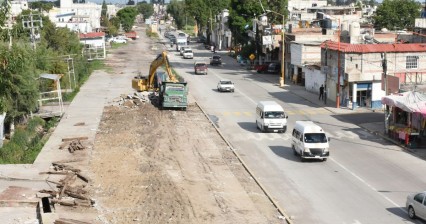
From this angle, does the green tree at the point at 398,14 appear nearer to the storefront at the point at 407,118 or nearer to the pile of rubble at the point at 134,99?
the pile of rubble at the point at 134,99

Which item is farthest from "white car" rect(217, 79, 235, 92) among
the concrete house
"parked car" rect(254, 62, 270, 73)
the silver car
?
the silver car

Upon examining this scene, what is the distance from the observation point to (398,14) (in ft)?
375

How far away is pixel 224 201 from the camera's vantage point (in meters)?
29.1

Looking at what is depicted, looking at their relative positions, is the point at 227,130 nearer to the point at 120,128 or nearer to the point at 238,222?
the point at 120,128

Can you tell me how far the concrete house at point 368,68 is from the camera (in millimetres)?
55906

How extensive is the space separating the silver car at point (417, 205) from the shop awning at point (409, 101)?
545 inches

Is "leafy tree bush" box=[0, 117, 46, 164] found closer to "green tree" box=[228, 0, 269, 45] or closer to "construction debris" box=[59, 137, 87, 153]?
"construction debris" box=[59, 137, 87, 153]

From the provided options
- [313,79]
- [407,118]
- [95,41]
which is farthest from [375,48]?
[95,41]

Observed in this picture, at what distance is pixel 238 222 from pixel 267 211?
1.85m

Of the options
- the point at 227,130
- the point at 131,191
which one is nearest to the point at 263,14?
the point at 227,130

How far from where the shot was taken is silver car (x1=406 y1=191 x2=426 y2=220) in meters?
25.4

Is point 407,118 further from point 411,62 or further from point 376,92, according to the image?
point 411,62

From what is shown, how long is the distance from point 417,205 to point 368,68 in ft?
104

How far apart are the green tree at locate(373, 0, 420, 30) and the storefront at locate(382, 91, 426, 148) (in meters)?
71.5
